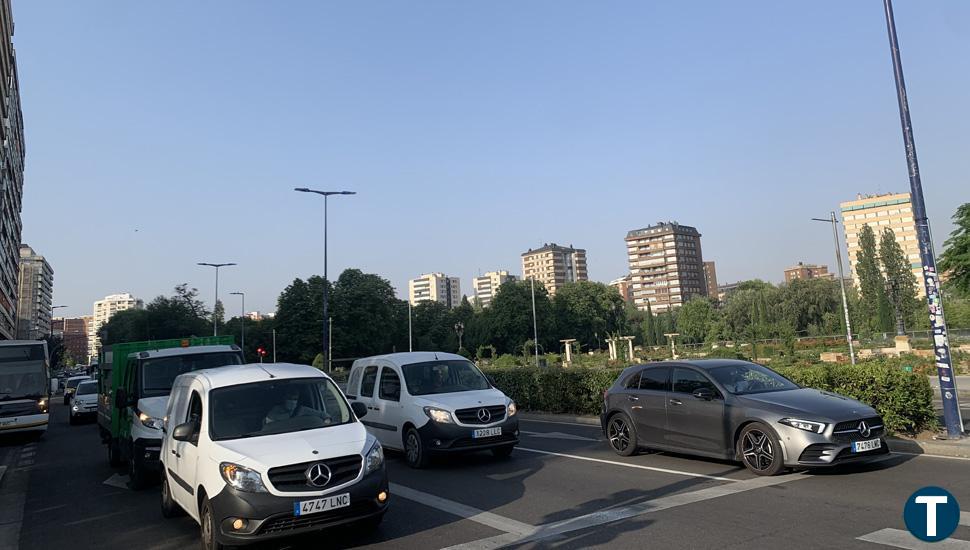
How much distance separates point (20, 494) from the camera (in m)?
10.8

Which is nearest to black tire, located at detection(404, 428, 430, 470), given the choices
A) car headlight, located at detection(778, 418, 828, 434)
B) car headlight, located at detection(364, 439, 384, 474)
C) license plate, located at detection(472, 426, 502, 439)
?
license plate, located at detection(472, 426, 502, 439)

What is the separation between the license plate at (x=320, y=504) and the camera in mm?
5750

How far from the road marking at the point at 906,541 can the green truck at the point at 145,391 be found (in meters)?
9.45

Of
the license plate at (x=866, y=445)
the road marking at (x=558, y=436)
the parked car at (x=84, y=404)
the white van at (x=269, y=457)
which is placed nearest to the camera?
the white van at (x=269, y=457)

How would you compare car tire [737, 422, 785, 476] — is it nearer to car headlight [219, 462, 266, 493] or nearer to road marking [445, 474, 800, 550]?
road marking [445, 474, 800, 550]

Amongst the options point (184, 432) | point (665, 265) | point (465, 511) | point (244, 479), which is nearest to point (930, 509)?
point (465, 511)

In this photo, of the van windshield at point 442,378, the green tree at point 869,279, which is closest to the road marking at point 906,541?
the van windshield at point 442,378

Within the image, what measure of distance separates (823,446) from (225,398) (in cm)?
719

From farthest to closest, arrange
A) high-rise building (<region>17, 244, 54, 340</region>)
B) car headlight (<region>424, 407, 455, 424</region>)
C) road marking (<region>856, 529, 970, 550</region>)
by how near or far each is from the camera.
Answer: high-rise building (<region>17, 244, 54, 340</region>) < car headlight (<region>424, 407, 455, 424</region>) < road marking (<region>856, 529, 970, 550</region>)

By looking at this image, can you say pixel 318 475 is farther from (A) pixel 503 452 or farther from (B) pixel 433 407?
(A) pixel 503 452

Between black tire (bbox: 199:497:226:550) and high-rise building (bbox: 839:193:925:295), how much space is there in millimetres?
171254

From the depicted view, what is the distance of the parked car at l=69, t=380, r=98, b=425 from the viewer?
2506cm

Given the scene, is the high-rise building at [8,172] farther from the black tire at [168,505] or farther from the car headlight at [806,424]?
the car headlight at [806,424]

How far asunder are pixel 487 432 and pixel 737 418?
3.80m
